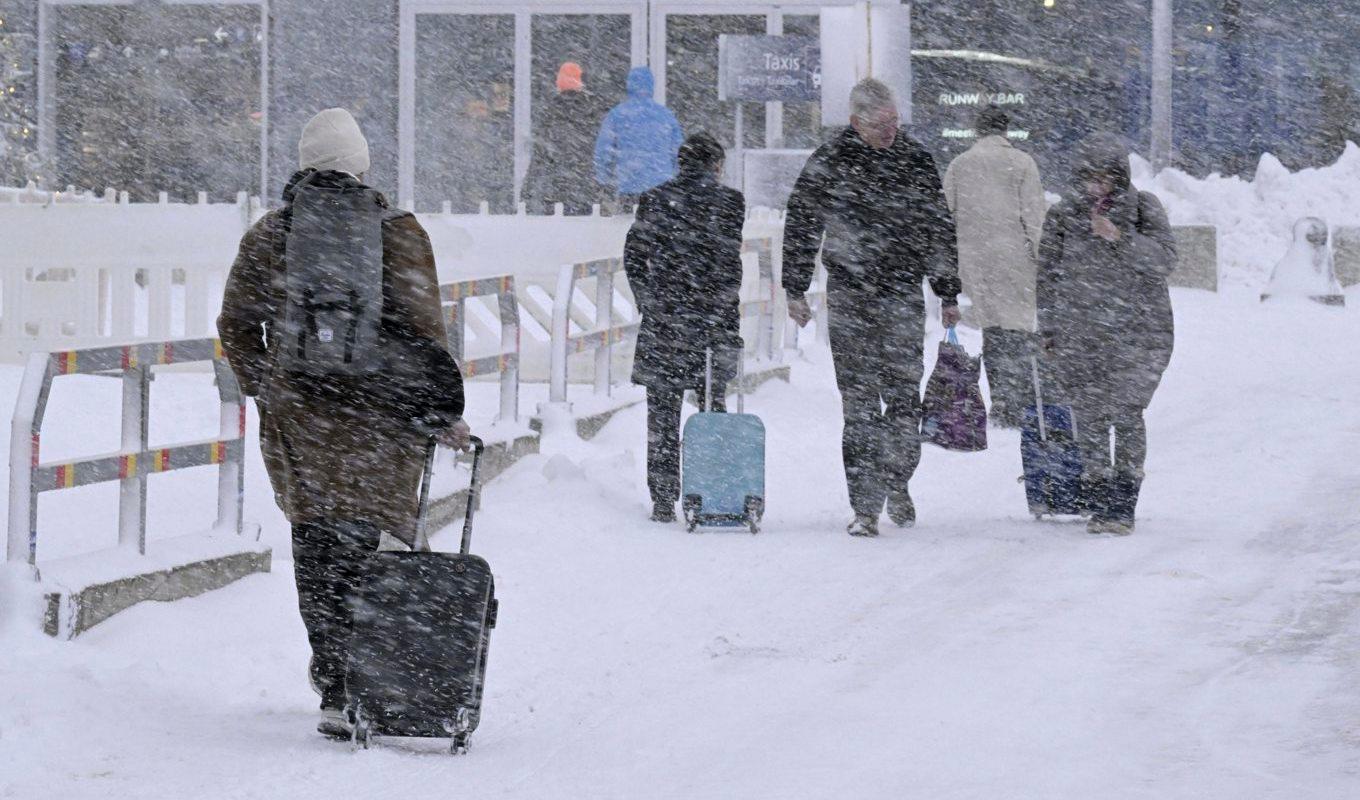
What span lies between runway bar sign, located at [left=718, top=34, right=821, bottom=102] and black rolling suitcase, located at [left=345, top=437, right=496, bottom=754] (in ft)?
39.2

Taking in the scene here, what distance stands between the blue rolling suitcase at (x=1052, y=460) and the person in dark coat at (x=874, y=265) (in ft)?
2.19

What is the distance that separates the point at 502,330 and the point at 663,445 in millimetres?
1390

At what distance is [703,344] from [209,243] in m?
8.24

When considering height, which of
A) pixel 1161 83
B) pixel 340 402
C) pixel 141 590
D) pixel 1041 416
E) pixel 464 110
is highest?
pixel 1161 83

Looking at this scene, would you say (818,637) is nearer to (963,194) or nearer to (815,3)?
(963,194)

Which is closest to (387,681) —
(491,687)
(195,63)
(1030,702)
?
(491,687)

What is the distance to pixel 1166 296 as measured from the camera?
374 inches

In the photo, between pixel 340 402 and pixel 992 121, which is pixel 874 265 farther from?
pixel 340 402

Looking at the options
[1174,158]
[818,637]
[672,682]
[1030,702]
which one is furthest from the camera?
[1174,158]

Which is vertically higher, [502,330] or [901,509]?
[502,330]

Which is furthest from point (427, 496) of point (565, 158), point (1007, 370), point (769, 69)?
point (565, 158)

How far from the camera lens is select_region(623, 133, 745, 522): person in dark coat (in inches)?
384

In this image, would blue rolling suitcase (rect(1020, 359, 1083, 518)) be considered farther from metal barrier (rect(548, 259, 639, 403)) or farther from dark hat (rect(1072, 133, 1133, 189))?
metal barrier (rect(548, 259, 639, 403))

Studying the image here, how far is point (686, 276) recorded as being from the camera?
32.2 feet
